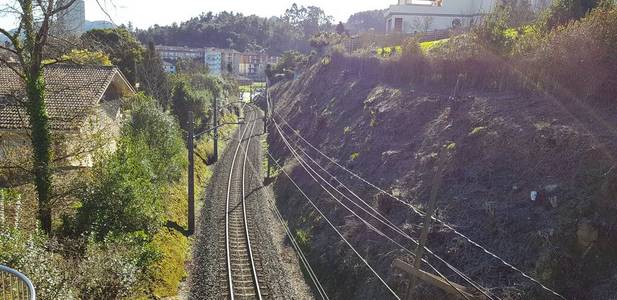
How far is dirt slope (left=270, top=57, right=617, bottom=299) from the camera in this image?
8062 mm

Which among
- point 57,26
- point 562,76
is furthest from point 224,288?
point 562,76

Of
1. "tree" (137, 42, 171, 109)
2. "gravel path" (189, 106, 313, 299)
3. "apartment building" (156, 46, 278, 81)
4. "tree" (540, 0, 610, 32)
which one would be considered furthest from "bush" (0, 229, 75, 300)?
"apartment building" (156, 46, 278, 81)

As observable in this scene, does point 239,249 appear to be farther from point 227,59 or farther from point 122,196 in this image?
point 227,59

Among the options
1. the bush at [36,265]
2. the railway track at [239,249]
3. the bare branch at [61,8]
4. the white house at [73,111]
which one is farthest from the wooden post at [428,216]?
the white house at [73,111]

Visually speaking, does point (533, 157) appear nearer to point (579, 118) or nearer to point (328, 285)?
point (579, 118)

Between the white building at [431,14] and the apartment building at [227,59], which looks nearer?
the white building at [431,14]

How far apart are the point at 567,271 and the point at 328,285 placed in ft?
23.8

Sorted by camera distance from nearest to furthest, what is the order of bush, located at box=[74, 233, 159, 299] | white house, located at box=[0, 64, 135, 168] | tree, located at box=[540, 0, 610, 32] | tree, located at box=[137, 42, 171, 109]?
bush, located at box=[74, 233, 159, 299] < white house, located at box=[0, 64, 135, 168] < tree, located at box=[540, 0, 610, 32] < tree, located at box=[137, 42, 171, 109]

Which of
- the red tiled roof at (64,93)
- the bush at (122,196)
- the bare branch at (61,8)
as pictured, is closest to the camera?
the bare branch at (61,8)

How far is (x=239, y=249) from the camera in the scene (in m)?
15.7

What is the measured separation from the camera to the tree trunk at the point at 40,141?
11.3 meters

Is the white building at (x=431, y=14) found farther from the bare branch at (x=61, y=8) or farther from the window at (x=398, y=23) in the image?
the bare branch at (x=61, y=8)

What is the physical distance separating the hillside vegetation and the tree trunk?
9.04 meters

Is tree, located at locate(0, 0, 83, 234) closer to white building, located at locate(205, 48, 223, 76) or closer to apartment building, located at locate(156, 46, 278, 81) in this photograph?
apartment building, located at locate(156, 46, 278, 81)
